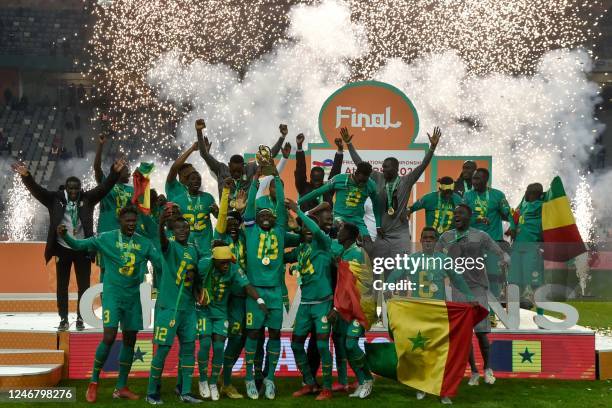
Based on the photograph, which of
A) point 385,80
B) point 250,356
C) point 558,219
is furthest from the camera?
point 385,80

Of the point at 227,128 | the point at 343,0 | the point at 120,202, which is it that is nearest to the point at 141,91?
the point at 227,128

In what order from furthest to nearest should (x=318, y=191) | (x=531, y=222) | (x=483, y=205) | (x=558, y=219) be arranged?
(x=531, y=222) < (x=558, y=219) < (x=483, y=205) < (x=318, y=191)

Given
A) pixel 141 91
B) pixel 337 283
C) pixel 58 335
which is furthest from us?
pixel 141 91

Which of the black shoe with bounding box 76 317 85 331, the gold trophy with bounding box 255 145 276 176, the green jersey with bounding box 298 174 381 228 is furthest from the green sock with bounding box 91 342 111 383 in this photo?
the green jersey with bounding box 298 174 381 228

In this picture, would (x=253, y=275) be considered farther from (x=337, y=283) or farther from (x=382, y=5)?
(x=382, y=5)

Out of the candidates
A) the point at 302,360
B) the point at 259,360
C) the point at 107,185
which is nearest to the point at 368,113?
the point at 107,185

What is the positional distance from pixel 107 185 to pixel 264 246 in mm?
1977

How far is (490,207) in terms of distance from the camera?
38.0ft

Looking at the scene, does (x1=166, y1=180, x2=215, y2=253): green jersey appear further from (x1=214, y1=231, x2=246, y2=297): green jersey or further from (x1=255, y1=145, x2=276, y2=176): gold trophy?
(x1=255, y1=145, x2=276, y2=176): gold trophy

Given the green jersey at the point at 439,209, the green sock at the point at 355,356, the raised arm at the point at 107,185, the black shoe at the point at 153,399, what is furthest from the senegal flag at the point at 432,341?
the raised arm at the point at 107,185

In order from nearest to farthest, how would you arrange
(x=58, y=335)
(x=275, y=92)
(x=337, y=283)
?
(x=337, y=283), (x=58, y=335), (x=275, y=92)

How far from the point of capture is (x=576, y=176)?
34.4 m

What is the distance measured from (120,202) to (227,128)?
67.3 ft

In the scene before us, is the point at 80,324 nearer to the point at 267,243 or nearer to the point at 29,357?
the point at 29,357
